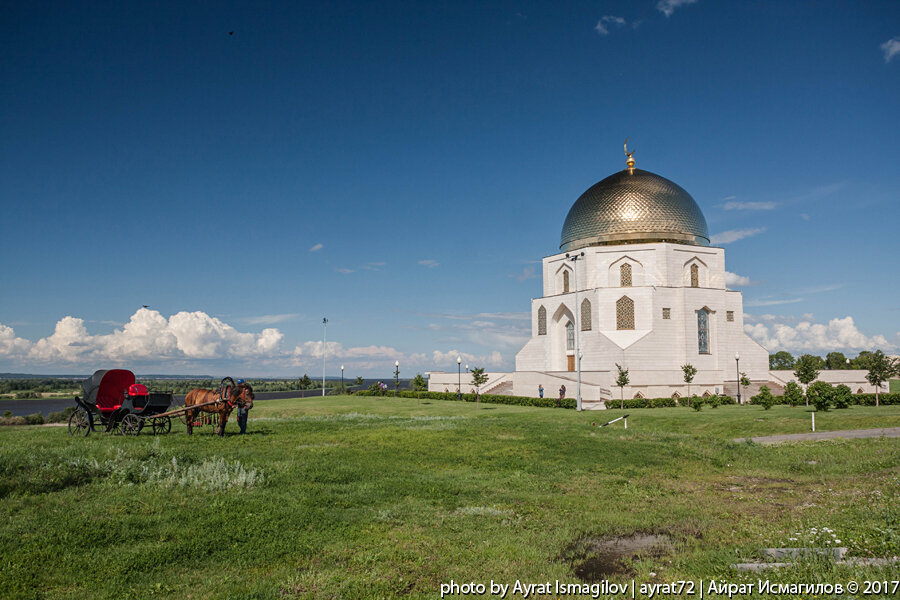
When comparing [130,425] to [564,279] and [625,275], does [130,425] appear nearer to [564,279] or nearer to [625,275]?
[625,275]

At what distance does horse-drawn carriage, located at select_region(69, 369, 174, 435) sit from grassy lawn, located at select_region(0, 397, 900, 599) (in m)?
1.37

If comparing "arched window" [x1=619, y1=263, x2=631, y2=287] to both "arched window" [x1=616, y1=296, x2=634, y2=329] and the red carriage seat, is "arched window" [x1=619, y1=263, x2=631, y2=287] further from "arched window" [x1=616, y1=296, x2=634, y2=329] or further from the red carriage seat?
the red carriage seat

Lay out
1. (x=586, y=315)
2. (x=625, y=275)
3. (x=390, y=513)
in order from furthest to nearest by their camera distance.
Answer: (x=586, y=315) < (x=625, y=275) < (x=390, y=513)

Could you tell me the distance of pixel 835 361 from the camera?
8006 centimetres

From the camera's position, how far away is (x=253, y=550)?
6.54 meters

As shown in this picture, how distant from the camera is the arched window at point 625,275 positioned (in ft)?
160

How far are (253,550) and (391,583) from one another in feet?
5.86

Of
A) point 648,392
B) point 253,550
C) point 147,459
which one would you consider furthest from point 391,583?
point 648,392

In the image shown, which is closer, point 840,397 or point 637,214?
point 840,397

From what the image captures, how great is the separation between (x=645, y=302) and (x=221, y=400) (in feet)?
127

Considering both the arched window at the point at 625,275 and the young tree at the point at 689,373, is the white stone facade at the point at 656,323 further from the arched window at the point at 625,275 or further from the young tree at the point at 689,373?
the young tree at the point at 689,373

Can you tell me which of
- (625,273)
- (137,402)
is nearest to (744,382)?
(625,273)

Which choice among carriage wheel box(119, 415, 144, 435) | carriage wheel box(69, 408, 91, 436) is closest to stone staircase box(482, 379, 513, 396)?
carriage wheel box(69, 408, 91, 436)

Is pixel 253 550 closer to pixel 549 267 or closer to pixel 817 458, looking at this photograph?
pixel 817 458
